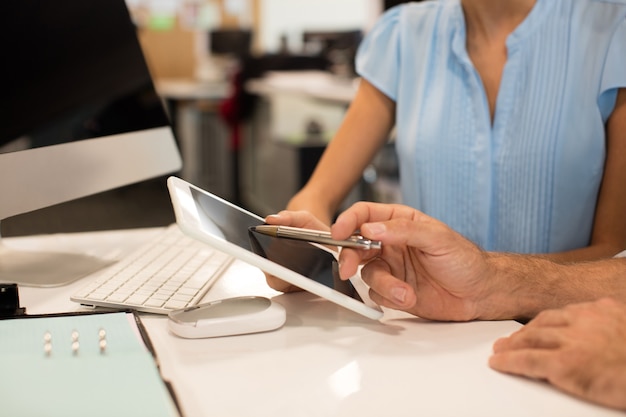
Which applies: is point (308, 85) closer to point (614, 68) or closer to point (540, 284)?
point (614, 68)

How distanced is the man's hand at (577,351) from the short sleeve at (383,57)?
79 centimetres

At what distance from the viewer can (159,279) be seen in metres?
0.86

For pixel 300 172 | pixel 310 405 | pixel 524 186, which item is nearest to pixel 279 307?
pixel 310 405

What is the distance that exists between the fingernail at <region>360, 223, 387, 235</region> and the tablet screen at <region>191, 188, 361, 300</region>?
78mm

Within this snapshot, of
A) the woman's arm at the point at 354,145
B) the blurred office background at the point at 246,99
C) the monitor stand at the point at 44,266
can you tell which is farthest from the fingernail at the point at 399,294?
the blurred office background at the point at 246,99

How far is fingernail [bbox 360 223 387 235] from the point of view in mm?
699

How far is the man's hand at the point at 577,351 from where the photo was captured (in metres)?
0.56

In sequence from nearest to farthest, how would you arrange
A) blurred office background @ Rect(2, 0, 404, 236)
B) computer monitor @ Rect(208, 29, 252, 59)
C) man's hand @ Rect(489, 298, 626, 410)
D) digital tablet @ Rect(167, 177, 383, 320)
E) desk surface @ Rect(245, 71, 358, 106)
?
man's hand @ Rect(489, 298, 626, 410)
digital tablet @ Rect(167, 177, 383, 320)
desk surface @ Rect(245, 71, 358, 106)
blurred office background @ Rect(2, 0, 404, 236)
computer monitor @ Rect(208, 29, 252, 59)

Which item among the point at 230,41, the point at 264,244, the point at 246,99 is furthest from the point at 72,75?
the point at 230,41

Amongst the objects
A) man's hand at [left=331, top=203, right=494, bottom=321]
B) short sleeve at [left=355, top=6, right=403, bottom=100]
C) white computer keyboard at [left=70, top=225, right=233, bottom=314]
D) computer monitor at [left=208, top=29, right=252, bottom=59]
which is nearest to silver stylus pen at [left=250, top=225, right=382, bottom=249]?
man's hand at [left=331, top=203, right=494, bottom=321]

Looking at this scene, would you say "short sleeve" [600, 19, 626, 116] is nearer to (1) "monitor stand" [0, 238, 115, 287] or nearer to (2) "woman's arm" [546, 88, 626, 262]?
(2) "woman's arm" [546, 88, 626, 262]

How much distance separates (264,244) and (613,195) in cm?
66

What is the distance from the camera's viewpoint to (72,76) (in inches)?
40.7

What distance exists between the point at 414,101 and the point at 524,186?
0.27m
